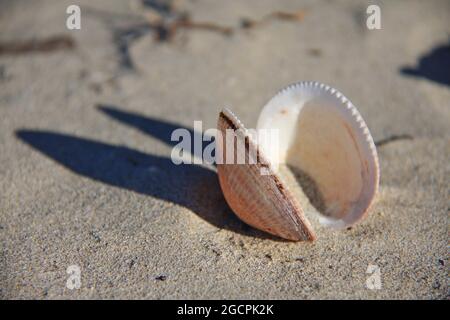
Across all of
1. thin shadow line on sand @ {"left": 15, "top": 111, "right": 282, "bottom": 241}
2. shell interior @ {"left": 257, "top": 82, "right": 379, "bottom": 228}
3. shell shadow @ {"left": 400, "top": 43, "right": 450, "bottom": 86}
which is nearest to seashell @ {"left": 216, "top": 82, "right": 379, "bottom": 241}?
shell interior @ {"left": 257, "top": 82, "right": 379, "bottom": 228}

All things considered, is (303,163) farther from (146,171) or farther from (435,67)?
(435,67)

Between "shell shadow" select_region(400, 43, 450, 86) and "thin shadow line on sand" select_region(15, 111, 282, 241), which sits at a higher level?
"shell shadow" select_region(400, 43, 450, 86)

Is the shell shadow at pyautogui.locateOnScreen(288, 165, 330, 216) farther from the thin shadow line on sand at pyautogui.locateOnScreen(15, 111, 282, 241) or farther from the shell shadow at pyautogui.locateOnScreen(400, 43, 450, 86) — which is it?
the shell shadow at pyautogui.locateOnScreen(400, 43, 450, 86)

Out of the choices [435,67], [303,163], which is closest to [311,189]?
Answer: [303,163]

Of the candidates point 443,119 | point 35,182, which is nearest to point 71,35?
point 35,182
